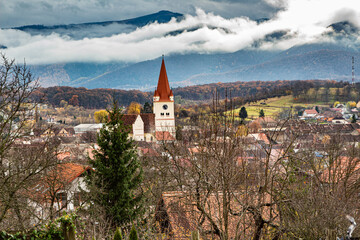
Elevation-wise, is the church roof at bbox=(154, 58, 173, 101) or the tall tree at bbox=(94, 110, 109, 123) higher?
the church roof at bbox=(154, 58, 173, 101)

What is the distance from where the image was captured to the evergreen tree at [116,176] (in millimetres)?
14044

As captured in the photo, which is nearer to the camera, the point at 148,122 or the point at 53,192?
the point at 53,192

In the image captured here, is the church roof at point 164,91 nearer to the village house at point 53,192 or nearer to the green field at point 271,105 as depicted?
the green field at point 271,105

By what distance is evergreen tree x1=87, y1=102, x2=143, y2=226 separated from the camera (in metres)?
14.0

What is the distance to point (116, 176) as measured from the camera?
1485 cm

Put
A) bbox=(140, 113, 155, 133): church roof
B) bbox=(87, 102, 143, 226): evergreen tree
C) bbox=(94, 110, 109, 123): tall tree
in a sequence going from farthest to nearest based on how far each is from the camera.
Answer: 1. bbox=(140, 113, 155, 133): church roof
2. bbox=(94, 110, 109, 123): tall tree
3. bbox=(87, 102, 143, 226): evergreen tree

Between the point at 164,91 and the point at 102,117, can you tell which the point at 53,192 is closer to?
the point at 102,117

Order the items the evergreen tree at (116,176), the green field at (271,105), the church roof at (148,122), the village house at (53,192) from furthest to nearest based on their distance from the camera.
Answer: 1. the green field at (271,105)
2. the church roof at (148,122)
3. the evergreen tree at (116,176)
4. the village house at (53,192)

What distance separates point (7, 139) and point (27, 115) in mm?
1175

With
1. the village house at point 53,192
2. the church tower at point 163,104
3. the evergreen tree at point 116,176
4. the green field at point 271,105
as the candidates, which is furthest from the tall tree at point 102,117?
the green field at point 271,105

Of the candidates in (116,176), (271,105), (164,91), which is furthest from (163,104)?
(271,105)

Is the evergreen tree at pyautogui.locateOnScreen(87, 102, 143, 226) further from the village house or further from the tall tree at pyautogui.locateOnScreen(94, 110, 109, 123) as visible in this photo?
the village house

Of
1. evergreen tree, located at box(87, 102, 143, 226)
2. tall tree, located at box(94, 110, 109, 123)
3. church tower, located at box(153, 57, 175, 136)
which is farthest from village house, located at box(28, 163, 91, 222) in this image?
church tower, located at box(153, 57, 175, 136)

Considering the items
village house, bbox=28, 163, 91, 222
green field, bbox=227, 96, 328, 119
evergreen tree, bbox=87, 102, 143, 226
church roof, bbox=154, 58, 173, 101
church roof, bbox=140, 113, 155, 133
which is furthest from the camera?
green field, bbox=227, 96, 328, 119
